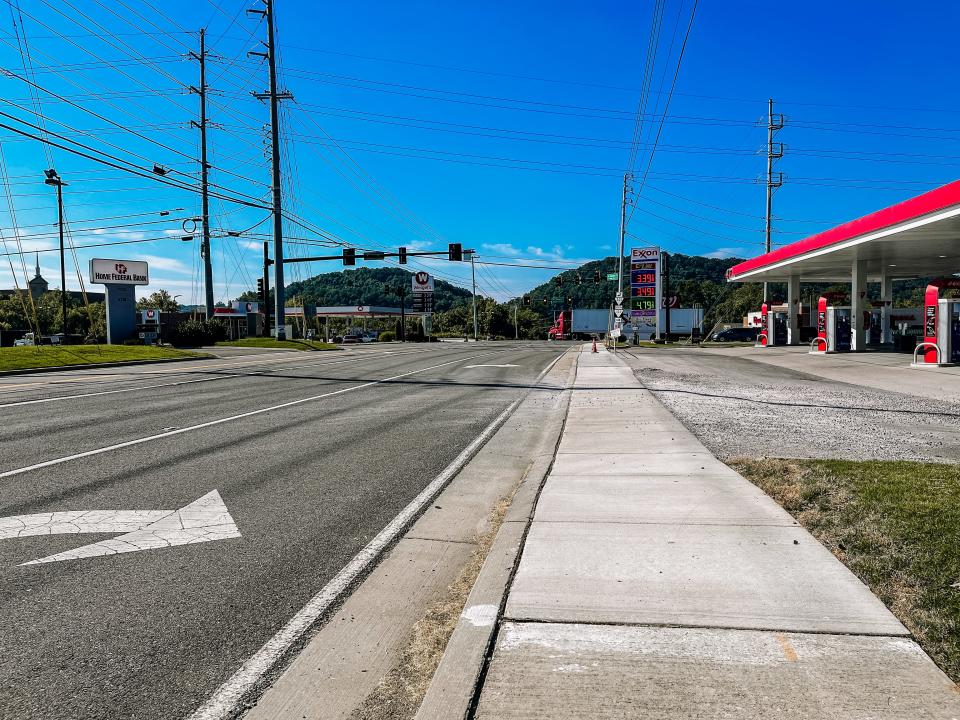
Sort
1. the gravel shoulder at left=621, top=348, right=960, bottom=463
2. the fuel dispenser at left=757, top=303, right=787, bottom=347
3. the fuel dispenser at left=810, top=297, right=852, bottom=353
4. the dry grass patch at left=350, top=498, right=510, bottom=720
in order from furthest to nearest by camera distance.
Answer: the fuel dispenser at left=757, top=303, right=787, bottom=347 → the fuel dispenser at left=810, top=297, right=852, bottom=353 → the gravel shoulder at left=621, top=348, right=960, bottom=463 → the dry grass patch at left=350, top=498, right=510, bottom=720

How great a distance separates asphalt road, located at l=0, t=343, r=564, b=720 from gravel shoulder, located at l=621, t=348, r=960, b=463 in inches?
150

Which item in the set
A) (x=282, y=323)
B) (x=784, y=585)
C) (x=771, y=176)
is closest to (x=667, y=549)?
(x=784, y=585)

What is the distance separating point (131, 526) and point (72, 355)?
2669 cm

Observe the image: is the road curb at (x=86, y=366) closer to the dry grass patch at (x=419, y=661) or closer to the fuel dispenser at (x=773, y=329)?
the dry grass patch at (x=419, y=661)

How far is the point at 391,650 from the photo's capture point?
3.49 meters

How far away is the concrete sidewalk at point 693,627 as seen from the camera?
277cm

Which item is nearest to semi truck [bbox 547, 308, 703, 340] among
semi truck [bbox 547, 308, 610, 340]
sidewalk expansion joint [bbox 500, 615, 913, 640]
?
semi truck [bbox 547, 308, 610, 340]

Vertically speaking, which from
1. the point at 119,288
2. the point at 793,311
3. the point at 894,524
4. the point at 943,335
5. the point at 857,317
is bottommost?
the point at 894,524

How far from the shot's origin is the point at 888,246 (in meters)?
28.5

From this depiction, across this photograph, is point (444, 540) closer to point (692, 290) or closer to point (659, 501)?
point (659, 501)

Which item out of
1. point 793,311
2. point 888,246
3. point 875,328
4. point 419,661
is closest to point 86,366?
point 419,661

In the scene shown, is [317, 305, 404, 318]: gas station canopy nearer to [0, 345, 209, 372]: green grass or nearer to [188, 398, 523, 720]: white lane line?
[0, 345, 209, 372]: green grass

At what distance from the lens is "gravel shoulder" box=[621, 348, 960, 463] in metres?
8.26

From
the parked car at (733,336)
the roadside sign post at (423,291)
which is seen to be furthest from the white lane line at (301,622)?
the roadside sign post at (423,291)
